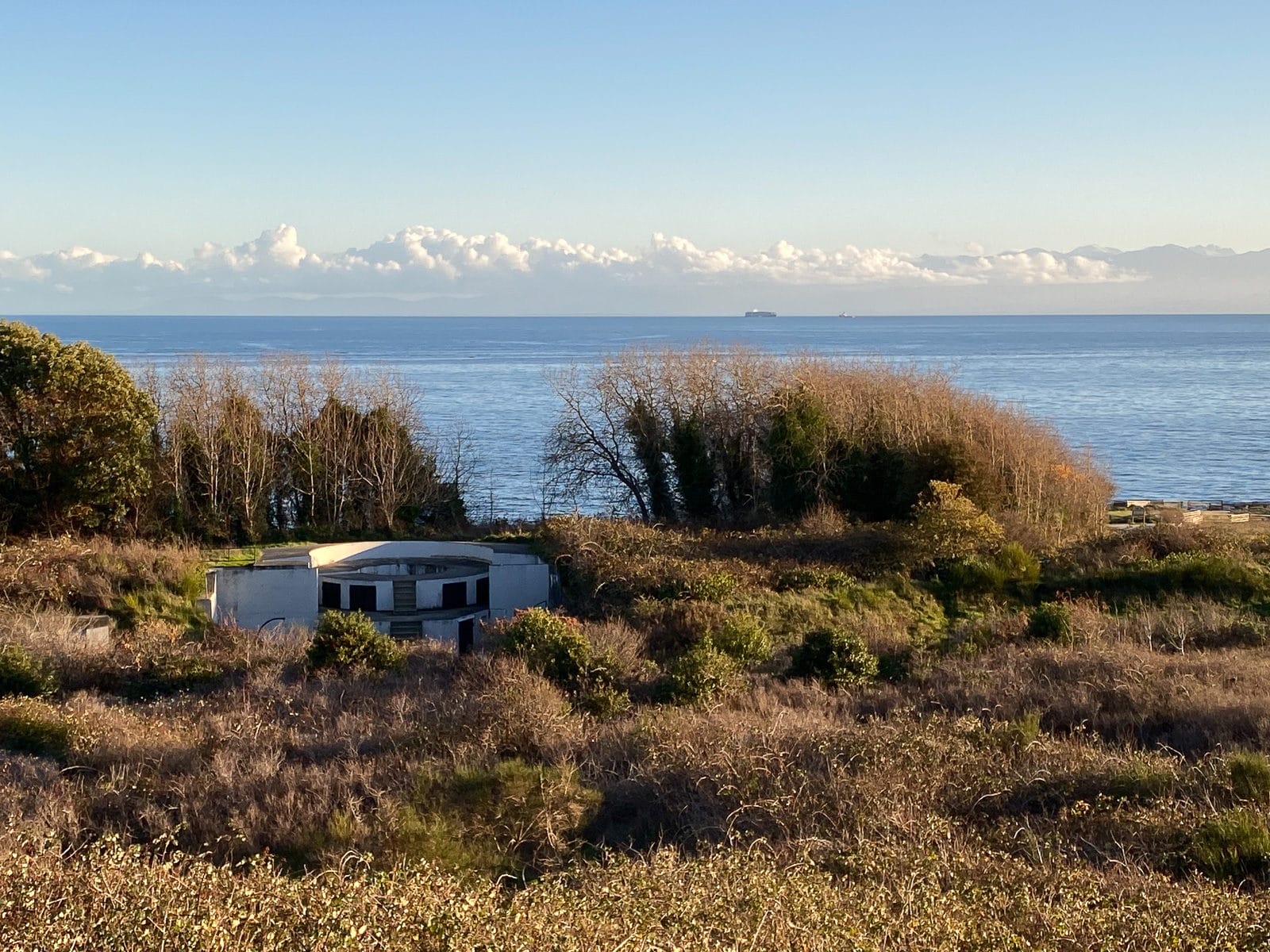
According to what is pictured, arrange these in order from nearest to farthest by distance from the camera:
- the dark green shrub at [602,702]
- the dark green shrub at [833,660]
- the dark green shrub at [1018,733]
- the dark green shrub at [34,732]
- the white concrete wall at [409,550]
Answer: the dark green shrub at [1018,733], the dark green shrub at [34,732], the dark green shrub at [602,702], the dark green shrub at [833,660], the white concrete wall at [409,550]

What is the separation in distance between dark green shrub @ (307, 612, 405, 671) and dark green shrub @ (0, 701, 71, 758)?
3906mm

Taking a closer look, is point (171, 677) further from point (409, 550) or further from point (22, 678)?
point (409, 550)

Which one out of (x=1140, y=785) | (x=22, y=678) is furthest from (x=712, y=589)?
(x=1140, y=785)

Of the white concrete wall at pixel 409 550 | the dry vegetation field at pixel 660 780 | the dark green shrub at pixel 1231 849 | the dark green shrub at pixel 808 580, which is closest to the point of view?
the dry vegetation field at pixel 660 780

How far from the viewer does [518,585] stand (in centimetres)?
2252

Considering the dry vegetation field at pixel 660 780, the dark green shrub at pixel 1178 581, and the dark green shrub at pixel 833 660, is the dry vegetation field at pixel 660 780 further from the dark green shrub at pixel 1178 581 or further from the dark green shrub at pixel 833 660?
the dark green shrub at pixel 1178 581

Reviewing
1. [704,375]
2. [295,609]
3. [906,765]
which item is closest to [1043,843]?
[906,765]

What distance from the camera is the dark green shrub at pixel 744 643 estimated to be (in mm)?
15016

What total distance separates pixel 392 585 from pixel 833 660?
10.7 meters

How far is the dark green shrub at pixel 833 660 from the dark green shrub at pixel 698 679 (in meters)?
1.15

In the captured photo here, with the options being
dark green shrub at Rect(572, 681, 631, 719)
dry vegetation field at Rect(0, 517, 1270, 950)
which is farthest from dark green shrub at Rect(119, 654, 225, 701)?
dark green shrub at Rect(572, 681, 631, 719)

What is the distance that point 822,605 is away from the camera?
19.3m

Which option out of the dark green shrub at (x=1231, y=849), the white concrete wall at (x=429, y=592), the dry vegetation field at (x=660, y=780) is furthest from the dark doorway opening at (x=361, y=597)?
the dark green shrub at (x=1231, y=849)

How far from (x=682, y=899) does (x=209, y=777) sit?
16.0 ft
